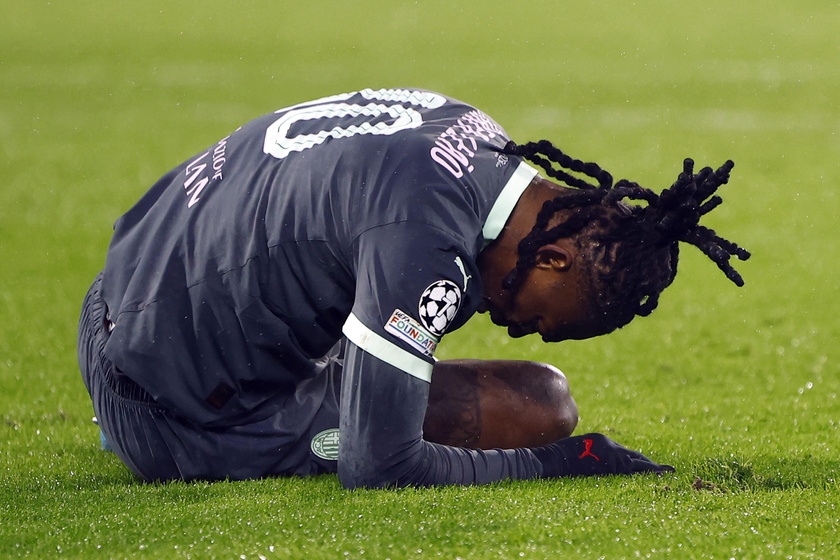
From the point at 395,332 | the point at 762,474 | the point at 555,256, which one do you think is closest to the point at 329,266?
the point at 395,332

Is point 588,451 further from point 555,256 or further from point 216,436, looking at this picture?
point 216,436

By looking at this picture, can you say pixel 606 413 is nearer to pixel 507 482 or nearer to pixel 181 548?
pixel 507 482

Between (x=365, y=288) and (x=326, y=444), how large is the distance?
32.8 inches

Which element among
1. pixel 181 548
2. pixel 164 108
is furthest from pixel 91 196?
pixel 181 548

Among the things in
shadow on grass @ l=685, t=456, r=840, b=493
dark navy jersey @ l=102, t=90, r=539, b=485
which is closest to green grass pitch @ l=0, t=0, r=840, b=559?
shadow on grass @ l=685, t=456, r=840, b=493

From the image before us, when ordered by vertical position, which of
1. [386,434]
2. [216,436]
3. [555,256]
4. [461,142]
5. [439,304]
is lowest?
[216,436]

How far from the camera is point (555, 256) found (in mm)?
3506

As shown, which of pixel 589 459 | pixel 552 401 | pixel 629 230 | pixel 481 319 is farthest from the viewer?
pixel 481 319

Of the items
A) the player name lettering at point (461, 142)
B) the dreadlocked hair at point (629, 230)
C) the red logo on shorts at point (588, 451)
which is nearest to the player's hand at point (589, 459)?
the red logo on shorts at point (588, 451)

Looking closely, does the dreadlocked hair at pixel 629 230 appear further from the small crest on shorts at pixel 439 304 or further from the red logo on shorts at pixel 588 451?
the red logo on shorts at pixel 588 451

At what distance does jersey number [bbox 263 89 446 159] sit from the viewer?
3592 mm

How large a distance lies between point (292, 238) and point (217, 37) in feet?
48.5

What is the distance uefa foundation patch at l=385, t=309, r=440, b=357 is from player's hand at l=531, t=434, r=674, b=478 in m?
0.74

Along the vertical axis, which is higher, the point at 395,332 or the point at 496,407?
the point at 395,332
